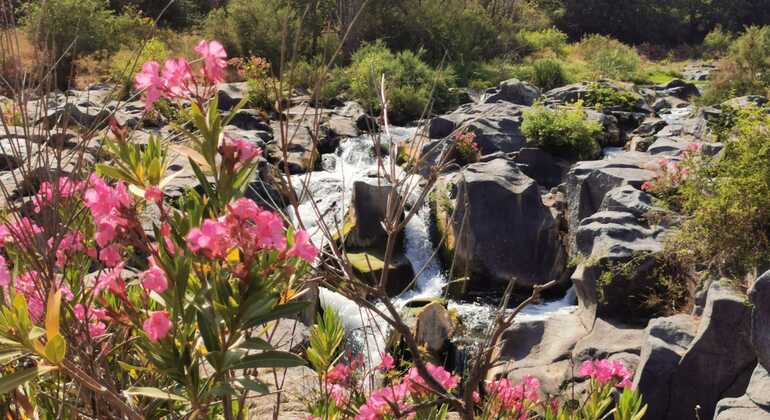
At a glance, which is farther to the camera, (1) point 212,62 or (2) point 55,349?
(1) point 212,62

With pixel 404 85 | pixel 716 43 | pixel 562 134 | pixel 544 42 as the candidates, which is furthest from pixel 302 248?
pixel 716 43

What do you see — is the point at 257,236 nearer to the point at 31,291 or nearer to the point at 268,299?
the point at 268,299

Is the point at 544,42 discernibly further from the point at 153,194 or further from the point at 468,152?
the point at 153,194

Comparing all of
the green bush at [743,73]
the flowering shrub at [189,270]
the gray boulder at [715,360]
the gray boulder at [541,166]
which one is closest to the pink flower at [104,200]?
the flowering shrub at [189,270]

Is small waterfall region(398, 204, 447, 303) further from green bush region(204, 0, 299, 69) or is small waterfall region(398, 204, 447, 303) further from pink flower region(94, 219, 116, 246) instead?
green bush region(204, 0, 299, 69)

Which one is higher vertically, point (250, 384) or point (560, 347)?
point (250, 384)

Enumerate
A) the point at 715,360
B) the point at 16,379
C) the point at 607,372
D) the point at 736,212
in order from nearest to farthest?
the point at 16,379
the point at 607,372
the point at 715,360
the point at 736,212

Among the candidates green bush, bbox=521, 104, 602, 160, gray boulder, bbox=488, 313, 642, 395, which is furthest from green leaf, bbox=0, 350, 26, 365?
green bush, bbox=521, 104, 602, 160

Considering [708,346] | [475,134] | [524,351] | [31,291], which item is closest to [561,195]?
[475,134]

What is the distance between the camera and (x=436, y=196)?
9.28m

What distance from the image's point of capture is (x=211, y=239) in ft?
4.06

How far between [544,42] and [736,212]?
19751 millimetres

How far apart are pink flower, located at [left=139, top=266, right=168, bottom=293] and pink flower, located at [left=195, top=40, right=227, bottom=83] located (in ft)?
1.40

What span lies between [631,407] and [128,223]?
1841mm
